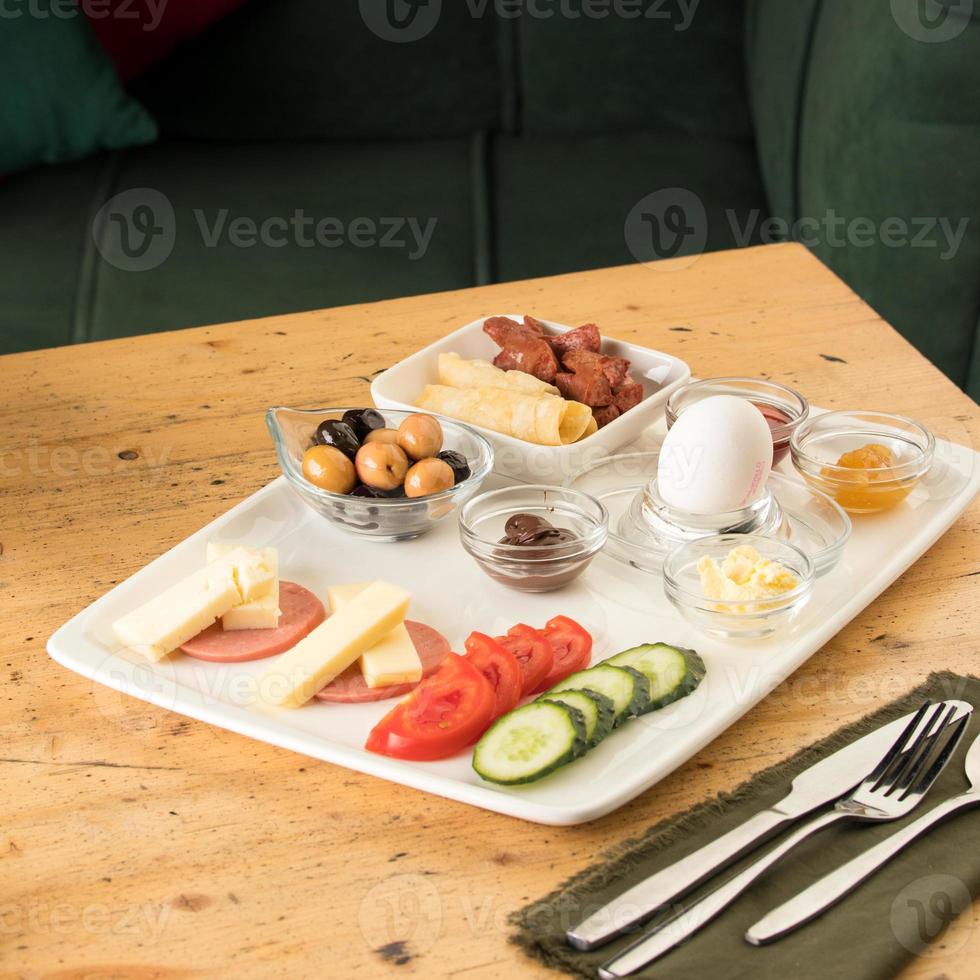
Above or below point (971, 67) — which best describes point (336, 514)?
below

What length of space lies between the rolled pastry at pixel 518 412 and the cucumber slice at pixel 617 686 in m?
0.34

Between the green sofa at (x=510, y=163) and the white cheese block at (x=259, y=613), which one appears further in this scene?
the green sofa at (x=510, y=163)

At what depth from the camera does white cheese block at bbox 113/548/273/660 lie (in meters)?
0.94

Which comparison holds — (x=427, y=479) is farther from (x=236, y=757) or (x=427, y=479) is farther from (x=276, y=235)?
(x=276, y=235)

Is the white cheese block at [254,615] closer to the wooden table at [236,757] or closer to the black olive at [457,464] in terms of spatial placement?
the wooden table at [236,757]

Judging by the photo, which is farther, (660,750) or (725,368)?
(725,368)

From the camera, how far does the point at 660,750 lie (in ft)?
2.73

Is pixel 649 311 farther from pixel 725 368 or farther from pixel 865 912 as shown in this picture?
pixel 865 912

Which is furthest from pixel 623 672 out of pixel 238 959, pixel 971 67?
pixel 971 67

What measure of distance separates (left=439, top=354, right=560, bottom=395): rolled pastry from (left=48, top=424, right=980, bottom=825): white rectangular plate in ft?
0.59

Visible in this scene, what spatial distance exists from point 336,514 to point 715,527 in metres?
0.34

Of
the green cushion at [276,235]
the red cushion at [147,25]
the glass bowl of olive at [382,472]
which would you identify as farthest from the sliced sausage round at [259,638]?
the red cushion at [147,25]

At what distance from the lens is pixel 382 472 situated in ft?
3.60

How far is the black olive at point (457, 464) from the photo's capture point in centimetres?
113
